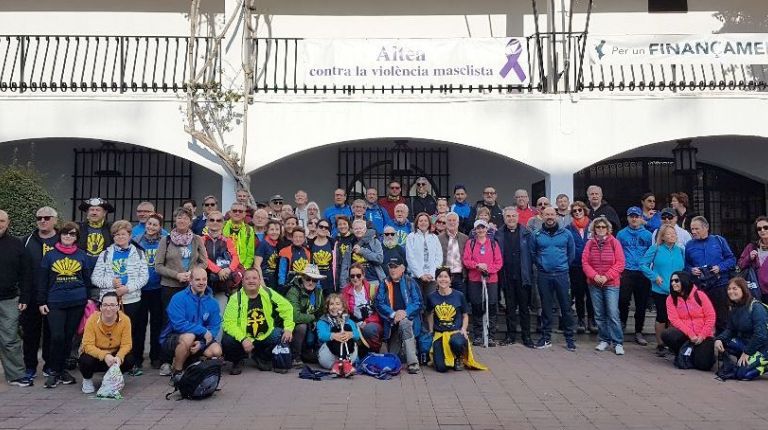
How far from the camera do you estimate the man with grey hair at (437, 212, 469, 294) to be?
787 centimetres

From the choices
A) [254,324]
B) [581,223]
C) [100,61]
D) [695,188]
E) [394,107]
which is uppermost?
[100,61]

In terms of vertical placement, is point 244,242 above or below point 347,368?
above

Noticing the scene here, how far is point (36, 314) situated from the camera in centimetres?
635

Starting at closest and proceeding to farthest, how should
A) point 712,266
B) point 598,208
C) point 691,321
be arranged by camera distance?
point 691,321, point 712,266, point 598,208

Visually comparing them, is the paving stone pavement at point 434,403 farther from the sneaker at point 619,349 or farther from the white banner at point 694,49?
the white banner at point 694,49

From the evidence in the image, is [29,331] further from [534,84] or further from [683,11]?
[683,11]

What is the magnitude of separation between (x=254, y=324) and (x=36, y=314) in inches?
91.2

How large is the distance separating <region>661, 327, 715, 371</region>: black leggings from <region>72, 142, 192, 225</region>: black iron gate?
923 cm

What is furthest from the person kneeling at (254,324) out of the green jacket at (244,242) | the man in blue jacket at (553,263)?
the man in blue jacket at (553,263)

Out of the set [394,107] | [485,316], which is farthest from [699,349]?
[394,107]

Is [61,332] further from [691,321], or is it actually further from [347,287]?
[691,321]

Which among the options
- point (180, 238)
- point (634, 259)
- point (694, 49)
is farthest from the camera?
point (694, 49)

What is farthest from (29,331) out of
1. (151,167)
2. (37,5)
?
(37,5)

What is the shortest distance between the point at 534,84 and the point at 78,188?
946 centimetres
